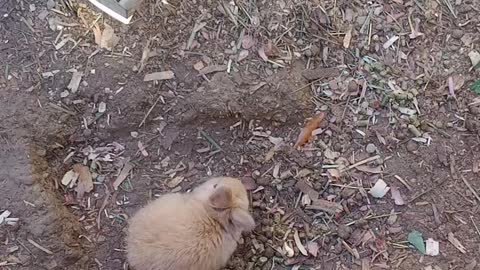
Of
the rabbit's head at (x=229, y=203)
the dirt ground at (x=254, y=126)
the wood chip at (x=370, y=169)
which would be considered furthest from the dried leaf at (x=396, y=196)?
the rabbit's head at (x=229, y=203)

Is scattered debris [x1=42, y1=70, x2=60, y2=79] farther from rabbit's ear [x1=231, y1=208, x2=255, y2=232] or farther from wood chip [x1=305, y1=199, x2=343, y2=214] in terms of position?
wood chip [x1=305, y1=199, x2=343, y2=214]

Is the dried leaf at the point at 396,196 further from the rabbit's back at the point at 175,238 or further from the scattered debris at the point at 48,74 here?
the scattered debris at the point at 48,74

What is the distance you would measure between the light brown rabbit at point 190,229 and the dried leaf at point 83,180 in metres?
0.36

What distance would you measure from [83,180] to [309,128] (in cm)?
112

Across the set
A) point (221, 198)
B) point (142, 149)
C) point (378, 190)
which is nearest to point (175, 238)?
point (221, 198)

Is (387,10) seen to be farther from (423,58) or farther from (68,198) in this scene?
(68,198)

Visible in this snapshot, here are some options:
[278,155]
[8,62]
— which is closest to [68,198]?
[8,62]

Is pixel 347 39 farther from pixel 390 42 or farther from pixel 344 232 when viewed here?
pixel 344 232

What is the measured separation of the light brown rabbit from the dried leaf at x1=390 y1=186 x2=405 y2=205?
0.75 metres

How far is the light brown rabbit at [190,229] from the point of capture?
11.0 ft

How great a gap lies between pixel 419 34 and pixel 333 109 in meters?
0.60

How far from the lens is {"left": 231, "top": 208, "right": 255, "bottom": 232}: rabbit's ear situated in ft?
11.3

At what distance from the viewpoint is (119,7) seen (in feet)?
12.4

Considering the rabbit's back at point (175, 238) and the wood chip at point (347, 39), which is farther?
the wood chip at point (347, 39)
